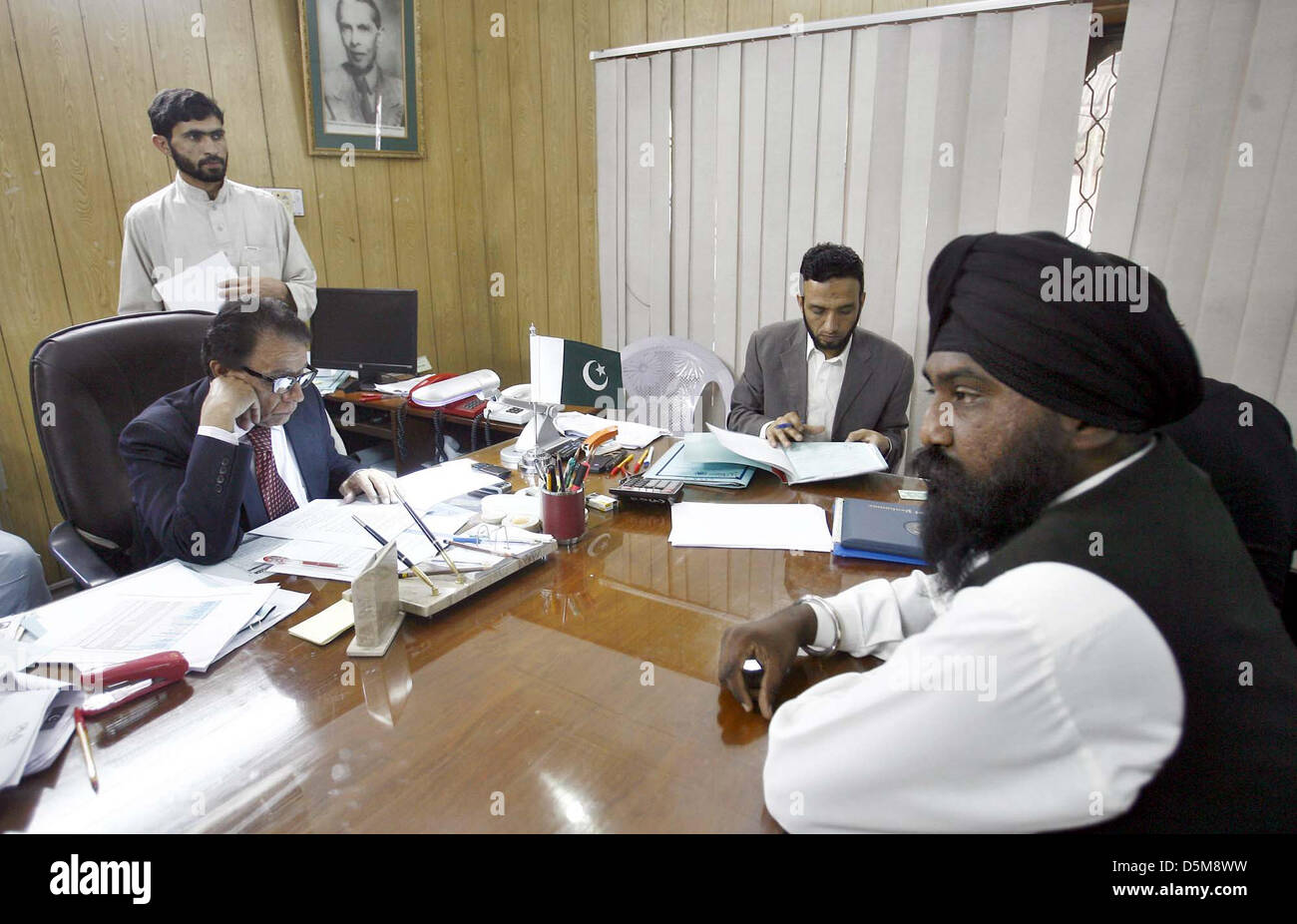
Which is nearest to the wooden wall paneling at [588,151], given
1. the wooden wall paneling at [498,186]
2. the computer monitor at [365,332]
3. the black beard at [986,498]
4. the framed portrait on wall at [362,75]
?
the wooden wall paneling at [498,186]

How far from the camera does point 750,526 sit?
5.20ft

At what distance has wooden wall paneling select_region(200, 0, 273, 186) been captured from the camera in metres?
3.02

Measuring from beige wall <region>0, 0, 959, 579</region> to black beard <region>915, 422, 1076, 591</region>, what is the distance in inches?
101

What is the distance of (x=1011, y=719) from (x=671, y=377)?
268 cm

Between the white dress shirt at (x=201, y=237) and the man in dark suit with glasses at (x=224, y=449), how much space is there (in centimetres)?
141

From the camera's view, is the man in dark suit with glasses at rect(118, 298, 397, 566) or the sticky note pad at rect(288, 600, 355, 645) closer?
the sticky note pad at rect(288, 600, 355, 645)

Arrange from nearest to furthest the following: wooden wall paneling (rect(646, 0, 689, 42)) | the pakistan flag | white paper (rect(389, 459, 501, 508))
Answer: white paper (rect(389, 459, 501, 508)), the pakistan flag, wooden wall paneling (rect(646, 0, 689, 42))

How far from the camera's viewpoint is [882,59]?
9.29 feet

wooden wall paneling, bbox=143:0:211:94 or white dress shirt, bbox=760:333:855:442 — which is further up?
wooden wall paneling, bbox=143:0:211:94

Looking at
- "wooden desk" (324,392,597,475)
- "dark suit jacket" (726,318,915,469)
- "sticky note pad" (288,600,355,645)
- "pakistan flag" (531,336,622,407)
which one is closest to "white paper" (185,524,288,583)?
"sticky note pad" (288,600,355,645)

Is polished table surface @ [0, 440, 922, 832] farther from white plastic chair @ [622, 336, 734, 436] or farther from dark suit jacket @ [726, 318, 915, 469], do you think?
white plastic chair @ [622, 336, 734, 436]

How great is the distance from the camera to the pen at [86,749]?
2.79ft
